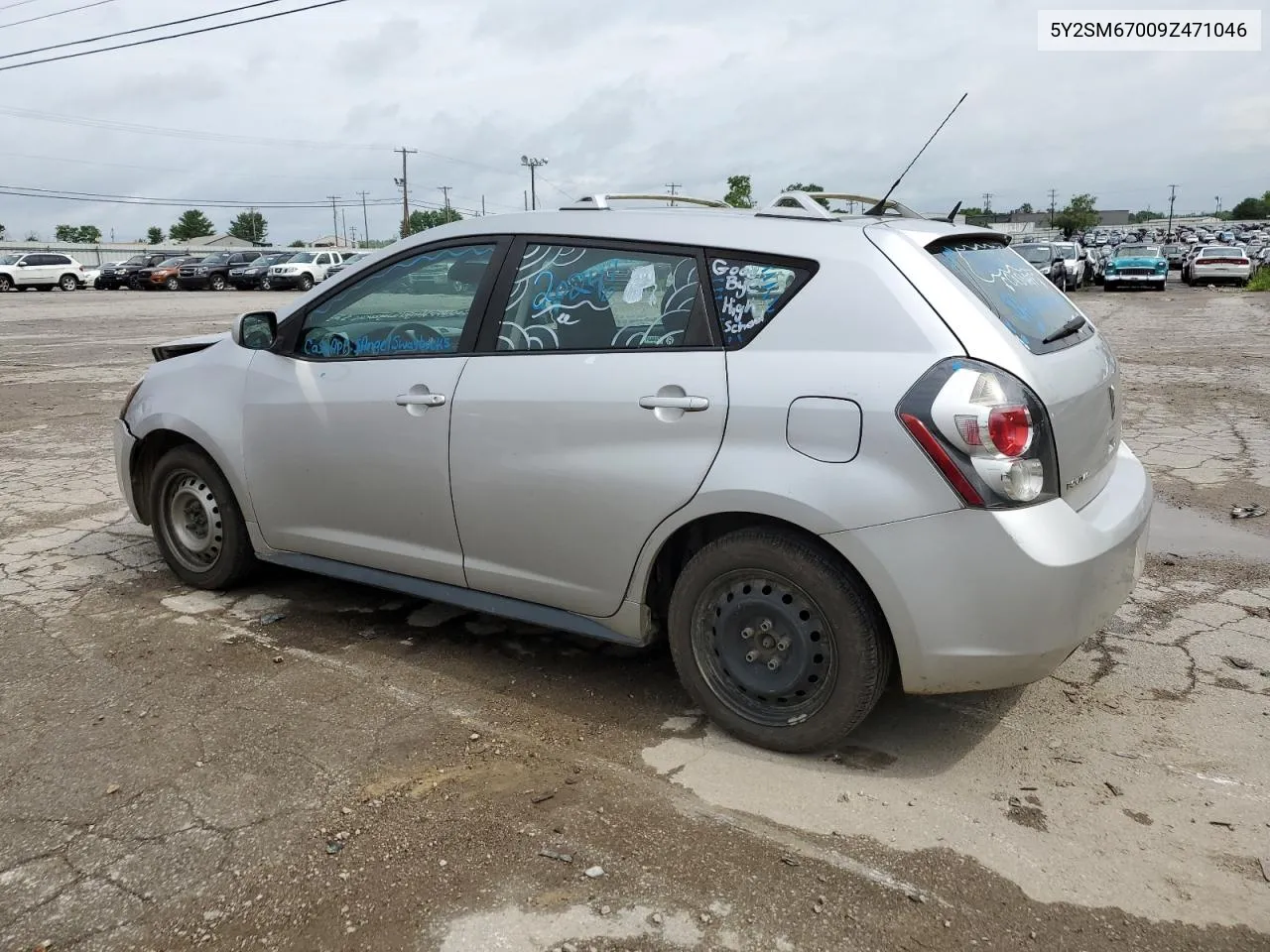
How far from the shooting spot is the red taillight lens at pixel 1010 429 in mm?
2861

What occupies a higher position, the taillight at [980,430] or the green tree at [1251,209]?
the green tree at [1251,209]

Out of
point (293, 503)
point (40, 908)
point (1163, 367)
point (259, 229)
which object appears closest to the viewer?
point (40, 908)

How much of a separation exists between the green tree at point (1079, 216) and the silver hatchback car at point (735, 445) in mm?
137908

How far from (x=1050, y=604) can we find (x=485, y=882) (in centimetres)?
170

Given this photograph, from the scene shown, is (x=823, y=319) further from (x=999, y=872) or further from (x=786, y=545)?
(x=999, y=872)

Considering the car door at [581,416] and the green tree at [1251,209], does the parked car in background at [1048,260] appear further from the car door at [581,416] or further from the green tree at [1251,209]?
the green tree at [1251,209]

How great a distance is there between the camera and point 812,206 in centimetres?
356

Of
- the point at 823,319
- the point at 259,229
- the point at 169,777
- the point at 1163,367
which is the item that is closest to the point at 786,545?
the point at 823,319

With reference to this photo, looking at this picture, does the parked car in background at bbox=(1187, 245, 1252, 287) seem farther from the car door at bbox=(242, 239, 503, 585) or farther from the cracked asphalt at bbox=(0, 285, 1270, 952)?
the car door at bbox=(242, 239, 503, 585)

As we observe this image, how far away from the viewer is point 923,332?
2975 millimetres

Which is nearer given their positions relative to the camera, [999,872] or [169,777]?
[999,872]

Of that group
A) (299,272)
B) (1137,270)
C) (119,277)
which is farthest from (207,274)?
(1137,270)

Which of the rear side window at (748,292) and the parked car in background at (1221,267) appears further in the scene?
the parked car in background at (1221,267)

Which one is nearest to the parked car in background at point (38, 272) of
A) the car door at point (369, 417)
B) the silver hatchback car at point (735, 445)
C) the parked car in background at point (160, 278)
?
the parked car in background at point (160, 278)
